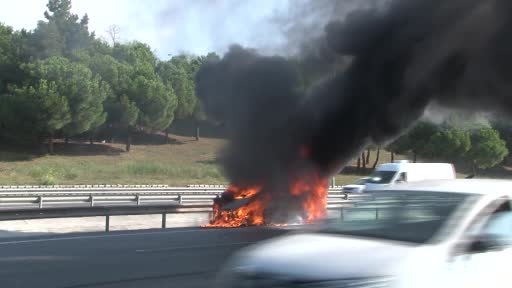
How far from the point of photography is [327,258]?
5547mm

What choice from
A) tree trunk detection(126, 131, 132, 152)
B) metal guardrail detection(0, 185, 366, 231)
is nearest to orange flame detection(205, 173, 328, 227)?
metal guardrail detection(0, 185, 366, 231)

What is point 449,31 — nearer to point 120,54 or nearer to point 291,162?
point 291,162

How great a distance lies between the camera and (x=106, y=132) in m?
68.9

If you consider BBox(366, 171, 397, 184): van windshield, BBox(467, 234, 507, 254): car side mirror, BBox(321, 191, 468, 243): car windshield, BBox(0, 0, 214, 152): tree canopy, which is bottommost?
BBox(467, 234, 507, 254): car side mirror

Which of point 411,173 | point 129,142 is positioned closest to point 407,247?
point 411,173

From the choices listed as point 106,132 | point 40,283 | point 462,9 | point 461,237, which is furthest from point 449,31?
point 106,132

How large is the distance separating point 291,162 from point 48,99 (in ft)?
134

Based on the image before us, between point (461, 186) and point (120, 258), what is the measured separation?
7571mm

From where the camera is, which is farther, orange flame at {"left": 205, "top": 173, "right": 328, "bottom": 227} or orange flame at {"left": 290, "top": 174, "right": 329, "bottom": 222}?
orange flame at {"left": 290, "top": 174, "right": 329, "bottom": 222}

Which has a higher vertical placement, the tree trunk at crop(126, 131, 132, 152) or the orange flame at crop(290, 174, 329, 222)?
the tree trunk at crop(126, 131, 132, 152)

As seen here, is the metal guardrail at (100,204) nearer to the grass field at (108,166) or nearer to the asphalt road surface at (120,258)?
the asphalt road surface at (120,258)

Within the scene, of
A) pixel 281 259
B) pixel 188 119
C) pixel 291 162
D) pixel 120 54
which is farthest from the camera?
pixel 120 54

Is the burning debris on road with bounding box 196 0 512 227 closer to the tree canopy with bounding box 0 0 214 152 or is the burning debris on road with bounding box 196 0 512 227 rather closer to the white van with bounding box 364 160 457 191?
the white van with bounding box 364 160 457 191

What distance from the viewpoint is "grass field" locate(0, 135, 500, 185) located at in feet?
164
